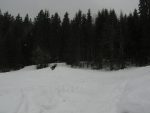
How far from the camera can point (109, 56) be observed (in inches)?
1740

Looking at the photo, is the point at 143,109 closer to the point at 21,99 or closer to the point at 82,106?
the point at 82,106

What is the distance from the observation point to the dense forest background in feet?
138

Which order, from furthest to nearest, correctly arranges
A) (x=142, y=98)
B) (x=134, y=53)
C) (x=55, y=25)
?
(x=55, y=25) → (x=134, y=53) → (x=142, y=98)

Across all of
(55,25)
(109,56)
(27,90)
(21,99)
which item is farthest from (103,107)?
(55,25)

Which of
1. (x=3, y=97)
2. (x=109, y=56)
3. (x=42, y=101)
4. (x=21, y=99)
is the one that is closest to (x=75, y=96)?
(x=42, y=101)

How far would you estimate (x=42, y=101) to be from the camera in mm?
9672

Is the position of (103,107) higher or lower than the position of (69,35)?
lower

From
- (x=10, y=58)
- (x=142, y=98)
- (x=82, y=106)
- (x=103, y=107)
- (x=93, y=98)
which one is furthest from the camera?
(x=10, y=58)

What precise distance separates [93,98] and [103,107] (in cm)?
223

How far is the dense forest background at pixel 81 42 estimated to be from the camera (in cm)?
4206

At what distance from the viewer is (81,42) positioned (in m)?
52.0

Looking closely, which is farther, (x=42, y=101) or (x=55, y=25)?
(x=55, y=25)

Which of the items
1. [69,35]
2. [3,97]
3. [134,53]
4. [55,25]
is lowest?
[3,97]

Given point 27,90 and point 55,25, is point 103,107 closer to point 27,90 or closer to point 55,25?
point 27,90
